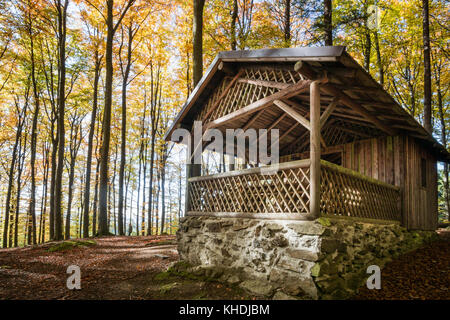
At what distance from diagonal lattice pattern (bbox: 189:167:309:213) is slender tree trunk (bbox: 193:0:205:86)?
4188mm

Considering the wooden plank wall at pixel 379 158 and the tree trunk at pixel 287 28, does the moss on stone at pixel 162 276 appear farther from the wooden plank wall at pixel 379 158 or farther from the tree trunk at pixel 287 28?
the tree trunk at pixel 287 28

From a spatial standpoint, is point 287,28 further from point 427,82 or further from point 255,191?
point 255,191

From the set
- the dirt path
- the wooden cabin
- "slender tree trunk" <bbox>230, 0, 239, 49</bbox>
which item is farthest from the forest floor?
"slender tree trunk" <bbox>230, 0, 239, 49</bbox>

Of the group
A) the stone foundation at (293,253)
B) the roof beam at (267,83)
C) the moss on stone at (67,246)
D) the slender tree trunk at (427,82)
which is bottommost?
the moss on stone at (67,246)

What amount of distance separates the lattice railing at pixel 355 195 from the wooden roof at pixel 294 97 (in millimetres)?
1361

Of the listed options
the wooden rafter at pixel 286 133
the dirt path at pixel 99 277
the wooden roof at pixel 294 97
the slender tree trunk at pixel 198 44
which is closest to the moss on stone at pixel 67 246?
the dirt path at pixel 99 277

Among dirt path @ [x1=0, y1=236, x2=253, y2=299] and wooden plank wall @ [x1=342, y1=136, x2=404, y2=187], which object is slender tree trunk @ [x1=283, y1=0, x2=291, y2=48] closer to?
wooden plank wall @ [x1=342, y1=136, x2=404, y2=187]

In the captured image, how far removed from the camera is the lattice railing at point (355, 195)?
5.16m

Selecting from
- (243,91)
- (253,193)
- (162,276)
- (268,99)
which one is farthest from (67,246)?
(268,99)

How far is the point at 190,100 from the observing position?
809cm

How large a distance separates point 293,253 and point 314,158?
5.79 ft

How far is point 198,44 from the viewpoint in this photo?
9.95m
